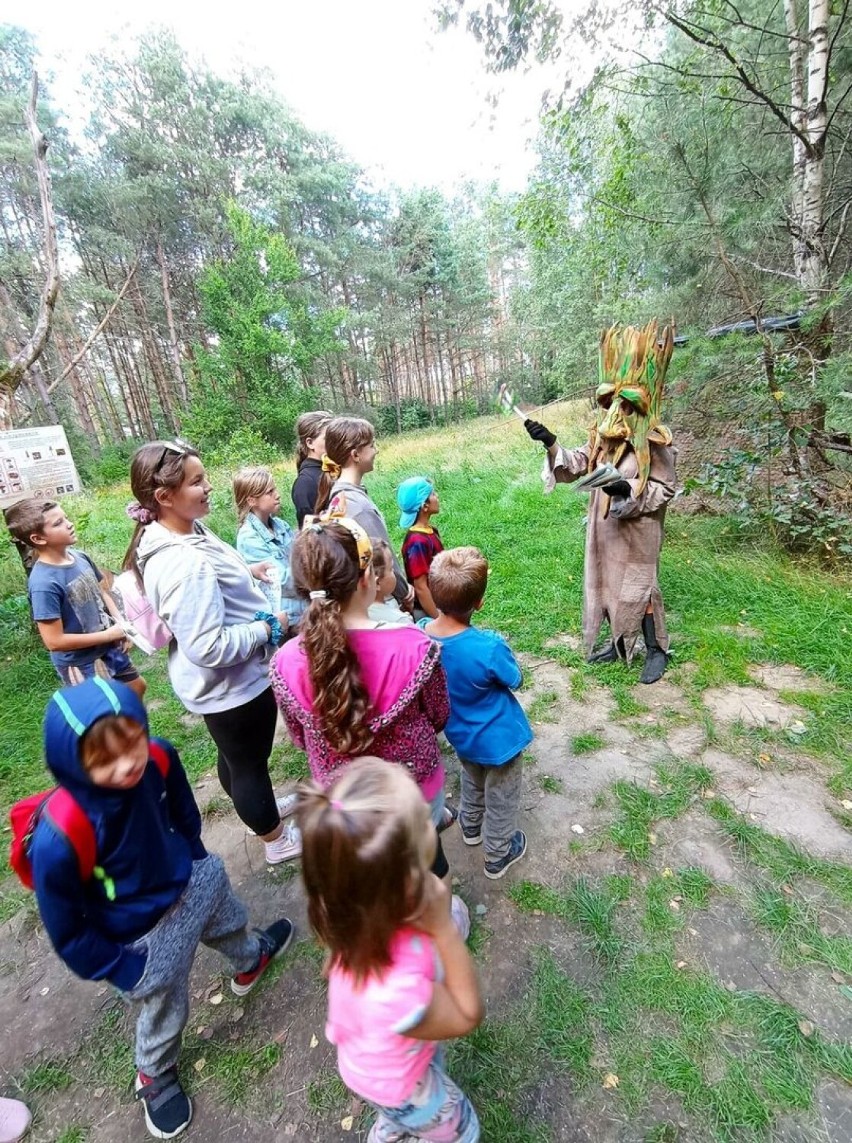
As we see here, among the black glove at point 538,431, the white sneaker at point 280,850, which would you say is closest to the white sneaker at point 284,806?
the white sneaker at point 280,850

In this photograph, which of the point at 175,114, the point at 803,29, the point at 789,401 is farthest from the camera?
the point at 175,114

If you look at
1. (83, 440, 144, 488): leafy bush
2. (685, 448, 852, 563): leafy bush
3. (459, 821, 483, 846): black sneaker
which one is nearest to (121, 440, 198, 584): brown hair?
(459, 821, 483, 846): black sneaker

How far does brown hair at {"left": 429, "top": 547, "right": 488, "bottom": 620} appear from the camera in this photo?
1842 mm

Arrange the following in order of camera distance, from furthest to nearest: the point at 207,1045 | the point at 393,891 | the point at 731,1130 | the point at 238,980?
the point at 238,980 → the point at 207,1045 → the point at 731,1130 → the point at 393,891

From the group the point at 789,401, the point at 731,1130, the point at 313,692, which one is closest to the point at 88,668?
the point at 313,692

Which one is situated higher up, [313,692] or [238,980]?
[313,692]

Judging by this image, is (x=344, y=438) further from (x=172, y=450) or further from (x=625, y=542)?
(x=625, y=542)

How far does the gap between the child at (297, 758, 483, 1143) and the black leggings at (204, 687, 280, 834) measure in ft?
3.48

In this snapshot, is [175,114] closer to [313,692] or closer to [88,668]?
[88,668]

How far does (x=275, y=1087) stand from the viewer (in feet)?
5.24

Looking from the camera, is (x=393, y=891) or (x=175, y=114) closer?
(x=393, y=891)

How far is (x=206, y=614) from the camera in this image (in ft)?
5.43

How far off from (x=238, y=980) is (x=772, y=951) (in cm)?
195

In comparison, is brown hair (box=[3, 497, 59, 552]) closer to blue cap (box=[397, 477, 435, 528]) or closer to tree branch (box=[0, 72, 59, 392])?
blue cap (box=[397, 477, 435, 528])
